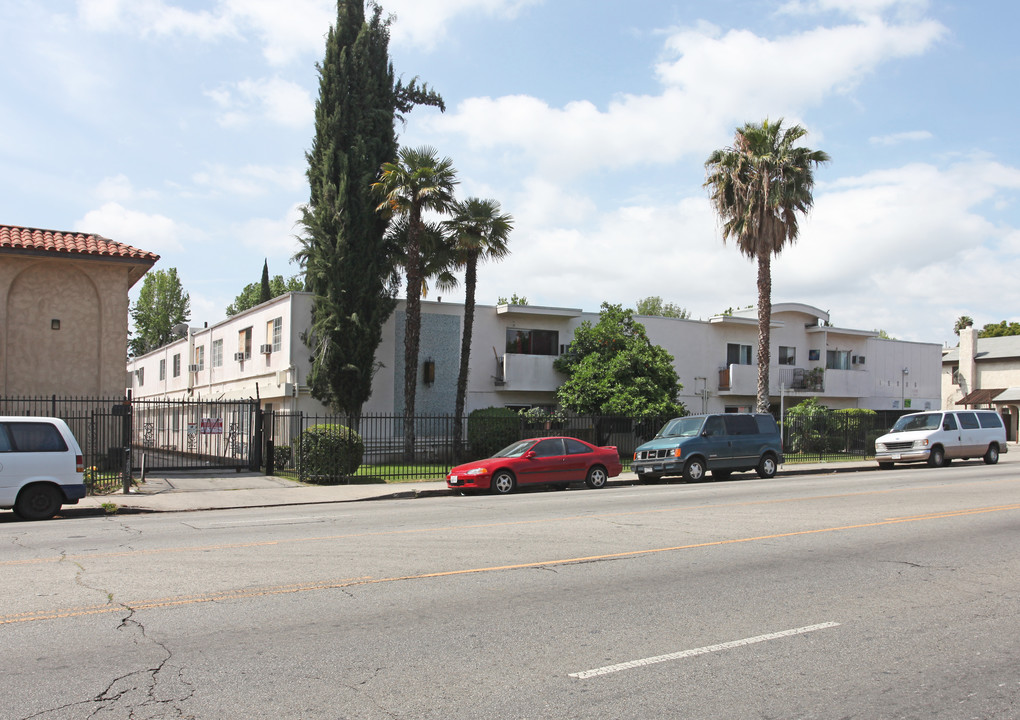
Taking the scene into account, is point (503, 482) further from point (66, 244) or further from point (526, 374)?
point (526, 374)

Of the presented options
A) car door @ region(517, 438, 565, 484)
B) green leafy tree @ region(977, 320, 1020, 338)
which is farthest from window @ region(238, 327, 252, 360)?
green leafy tree @ region(977, 320, 1020, 338)

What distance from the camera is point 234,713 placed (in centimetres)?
452

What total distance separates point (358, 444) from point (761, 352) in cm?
1727

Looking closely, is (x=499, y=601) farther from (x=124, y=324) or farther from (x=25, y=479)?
(x=124, y=324)

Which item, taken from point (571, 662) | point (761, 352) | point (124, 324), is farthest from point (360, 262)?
point (571, 662)

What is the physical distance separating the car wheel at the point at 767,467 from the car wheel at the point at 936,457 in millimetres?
6207

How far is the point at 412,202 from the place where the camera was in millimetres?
28781

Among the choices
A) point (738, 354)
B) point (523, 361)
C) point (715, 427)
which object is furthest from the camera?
point (738, 354)

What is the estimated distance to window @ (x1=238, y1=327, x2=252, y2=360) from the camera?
34031 millimetres

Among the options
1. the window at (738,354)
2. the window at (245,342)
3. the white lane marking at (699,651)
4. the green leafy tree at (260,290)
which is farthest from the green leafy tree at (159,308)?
the white lane marking at (699,651)

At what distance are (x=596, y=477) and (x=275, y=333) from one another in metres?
16.2

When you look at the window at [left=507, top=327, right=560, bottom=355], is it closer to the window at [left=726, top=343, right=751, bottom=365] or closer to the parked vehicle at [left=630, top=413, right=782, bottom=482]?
the window at [left=726, top=343, right=751, bottom=365]

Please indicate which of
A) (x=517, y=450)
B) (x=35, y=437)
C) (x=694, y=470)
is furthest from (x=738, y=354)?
(x=35, y=437)

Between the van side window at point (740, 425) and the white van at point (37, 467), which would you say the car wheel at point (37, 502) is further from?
the van side window at point (740, 425)
